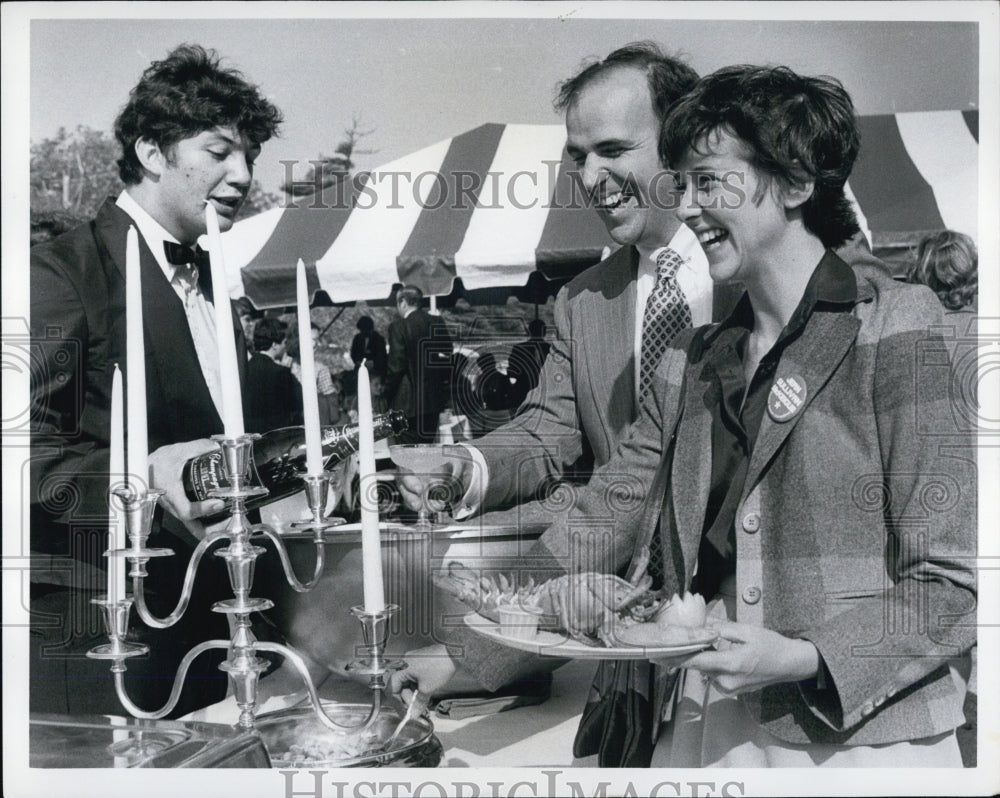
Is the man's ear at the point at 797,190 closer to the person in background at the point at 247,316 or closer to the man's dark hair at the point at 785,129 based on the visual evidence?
the man's dark hair at the point at 785,129

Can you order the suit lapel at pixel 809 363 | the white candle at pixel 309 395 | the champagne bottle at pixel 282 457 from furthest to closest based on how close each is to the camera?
1. the champagne bottle at pixel 282 457
2. the suit lapel at pixel 809 363
3. the white candle at pixel 309 395

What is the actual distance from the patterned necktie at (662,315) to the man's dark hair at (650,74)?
0.37 meters

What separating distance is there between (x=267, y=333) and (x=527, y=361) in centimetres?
66

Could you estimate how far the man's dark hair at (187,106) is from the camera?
8.28 ft

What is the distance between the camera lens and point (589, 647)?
2307 mm

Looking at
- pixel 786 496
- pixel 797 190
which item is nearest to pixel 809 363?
pixel 786 496

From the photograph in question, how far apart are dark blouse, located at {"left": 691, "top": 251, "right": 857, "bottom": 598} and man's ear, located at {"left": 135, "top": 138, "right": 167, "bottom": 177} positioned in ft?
4.80

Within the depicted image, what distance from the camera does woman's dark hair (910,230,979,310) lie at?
2.50 meters

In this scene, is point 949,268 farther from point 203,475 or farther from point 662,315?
point 203,475

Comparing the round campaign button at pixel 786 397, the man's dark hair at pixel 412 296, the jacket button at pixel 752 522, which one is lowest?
the jacket button at pixel 752 522

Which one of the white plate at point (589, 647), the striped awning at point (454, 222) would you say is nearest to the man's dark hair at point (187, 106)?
the striped awning at point (454, 222)

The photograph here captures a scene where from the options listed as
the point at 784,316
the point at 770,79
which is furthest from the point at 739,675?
the point at 770,79

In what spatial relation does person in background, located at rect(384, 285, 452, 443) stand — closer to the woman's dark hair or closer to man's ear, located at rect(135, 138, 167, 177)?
man's ear, located at rect(135, 138, 167, 177)

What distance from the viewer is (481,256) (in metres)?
2.53
